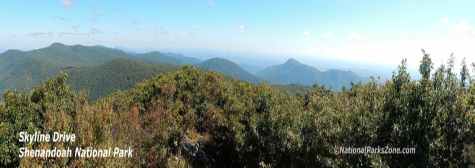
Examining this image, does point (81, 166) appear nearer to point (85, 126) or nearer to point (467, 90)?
point (85, 126)

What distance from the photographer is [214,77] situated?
26344mm

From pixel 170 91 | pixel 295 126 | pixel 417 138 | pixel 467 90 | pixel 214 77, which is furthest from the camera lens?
pixel 214 77

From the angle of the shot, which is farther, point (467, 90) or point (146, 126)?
point (146, 126)

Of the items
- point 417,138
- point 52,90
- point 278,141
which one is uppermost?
point 52,90

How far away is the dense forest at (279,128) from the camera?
9078mm

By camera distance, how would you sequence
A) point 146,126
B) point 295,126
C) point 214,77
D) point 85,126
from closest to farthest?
point 85,126 < point 295,126 < point 146,126 < point 214,77

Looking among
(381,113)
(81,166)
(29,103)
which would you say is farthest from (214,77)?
(81,166)

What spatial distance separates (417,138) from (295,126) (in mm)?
4565

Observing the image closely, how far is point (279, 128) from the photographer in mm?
14055

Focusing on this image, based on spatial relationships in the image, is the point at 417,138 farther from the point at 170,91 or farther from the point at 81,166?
the point at 170,91

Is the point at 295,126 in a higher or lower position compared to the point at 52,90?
lower

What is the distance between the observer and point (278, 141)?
13.8 meters

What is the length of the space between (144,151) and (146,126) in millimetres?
4005

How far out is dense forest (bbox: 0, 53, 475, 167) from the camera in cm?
908
